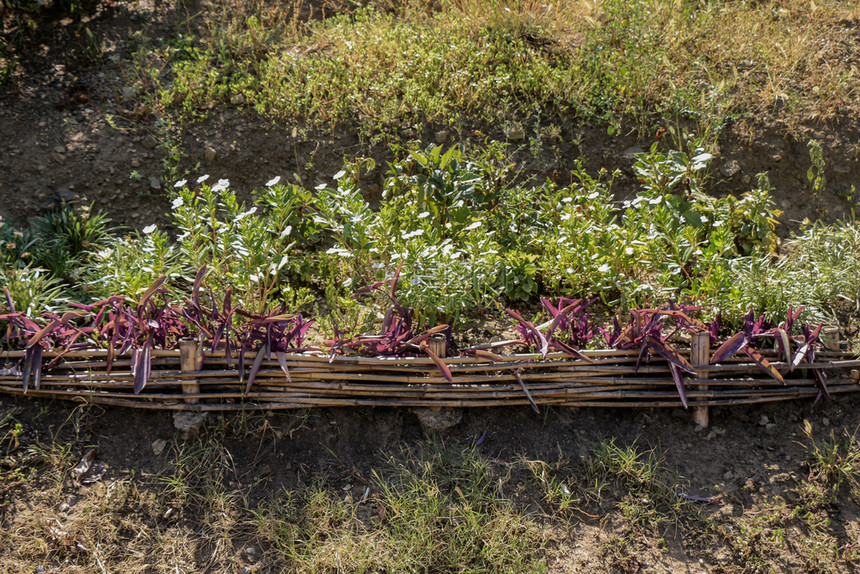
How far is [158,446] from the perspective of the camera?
2963 millimetres

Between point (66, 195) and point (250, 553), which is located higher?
point (66, 195)

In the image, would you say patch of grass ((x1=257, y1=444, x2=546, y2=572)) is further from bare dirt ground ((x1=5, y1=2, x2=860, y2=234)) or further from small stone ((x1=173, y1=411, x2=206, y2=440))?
bare dirt ground ((x1=5, y1=2, x2=860, y2=234))

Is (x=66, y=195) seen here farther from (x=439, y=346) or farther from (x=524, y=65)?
(x=524, y=65)

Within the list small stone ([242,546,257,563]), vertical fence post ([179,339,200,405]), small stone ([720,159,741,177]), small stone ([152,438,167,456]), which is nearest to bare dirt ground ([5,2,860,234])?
small stone ([720,159,741,177])

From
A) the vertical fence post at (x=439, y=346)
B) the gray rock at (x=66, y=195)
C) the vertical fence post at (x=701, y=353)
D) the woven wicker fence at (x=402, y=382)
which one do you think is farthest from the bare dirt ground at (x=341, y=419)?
the vertical fence post at (x=439, y=346)

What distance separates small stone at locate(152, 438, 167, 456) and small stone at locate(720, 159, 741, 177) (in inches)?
142

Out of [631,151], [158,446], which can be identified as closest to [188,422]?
[158,446]

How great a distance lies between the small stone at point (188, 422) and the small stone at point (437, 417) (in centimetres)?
95

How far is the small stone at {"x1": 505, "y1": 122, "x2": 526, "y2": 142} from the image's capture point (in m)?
4.40

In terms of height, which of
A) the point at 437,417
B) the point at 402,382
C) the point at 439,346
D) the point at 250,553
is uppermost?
the point at 439,346

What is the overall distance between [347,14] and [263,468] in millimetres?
4027

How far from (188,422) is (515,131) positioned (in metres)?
2.72

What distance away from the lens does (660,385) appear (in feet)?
9.98

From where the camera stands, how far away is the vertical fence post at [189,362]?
9.48 ft
